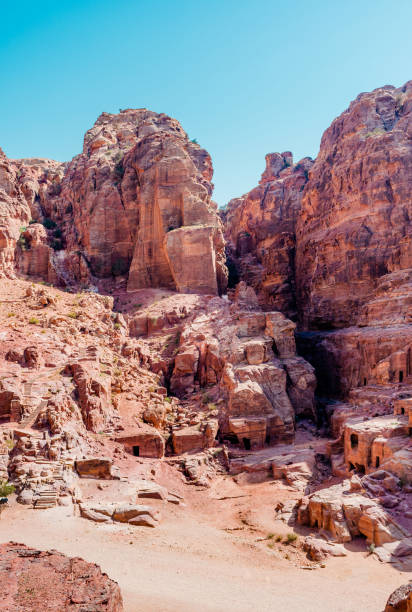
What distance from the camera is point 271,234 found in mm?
64125

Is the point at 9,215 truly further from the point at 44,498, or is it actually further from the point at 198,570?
the point at 198,570

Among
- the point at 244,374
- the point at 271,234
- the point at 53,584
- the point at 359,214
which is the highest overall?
the point at 271,234

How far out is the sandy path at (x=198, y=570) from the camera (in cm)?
1162

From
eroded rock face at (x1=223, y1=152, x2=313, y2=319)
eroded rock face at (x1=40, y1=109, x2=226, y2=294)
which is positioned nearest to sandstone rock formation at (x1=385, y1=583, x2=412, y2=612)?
eroded rock face at (x1=40, y1=109, x2=226, y2=294)

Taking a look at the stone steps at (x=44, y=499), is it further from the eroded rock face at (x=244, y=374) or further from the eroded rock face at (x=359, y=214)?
the eroded rock face at (x=359, y=214)

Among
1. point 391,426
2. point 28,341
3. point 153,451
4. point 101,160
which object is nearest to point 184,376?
point 153,451

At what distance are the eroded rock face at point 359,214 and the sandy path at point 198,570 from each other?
88.5 feet

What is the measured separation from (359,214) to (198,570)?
→ 134 feet

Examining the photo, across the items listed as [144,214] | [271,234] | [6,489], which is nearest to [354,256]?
[271,234]

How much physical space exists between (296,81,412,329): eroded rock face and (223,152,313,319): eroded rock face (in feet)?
11.0

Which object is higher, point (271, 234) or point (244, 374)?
point (271, 234)

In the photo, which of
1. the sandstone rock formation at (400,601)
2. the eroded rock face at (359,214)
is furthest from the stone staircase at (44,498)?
the eroded rock face at (359,214)

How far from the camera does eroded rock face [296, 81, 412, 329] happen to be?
4341 centimetres

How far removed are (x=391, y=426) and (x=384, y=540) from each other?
27.4ft
